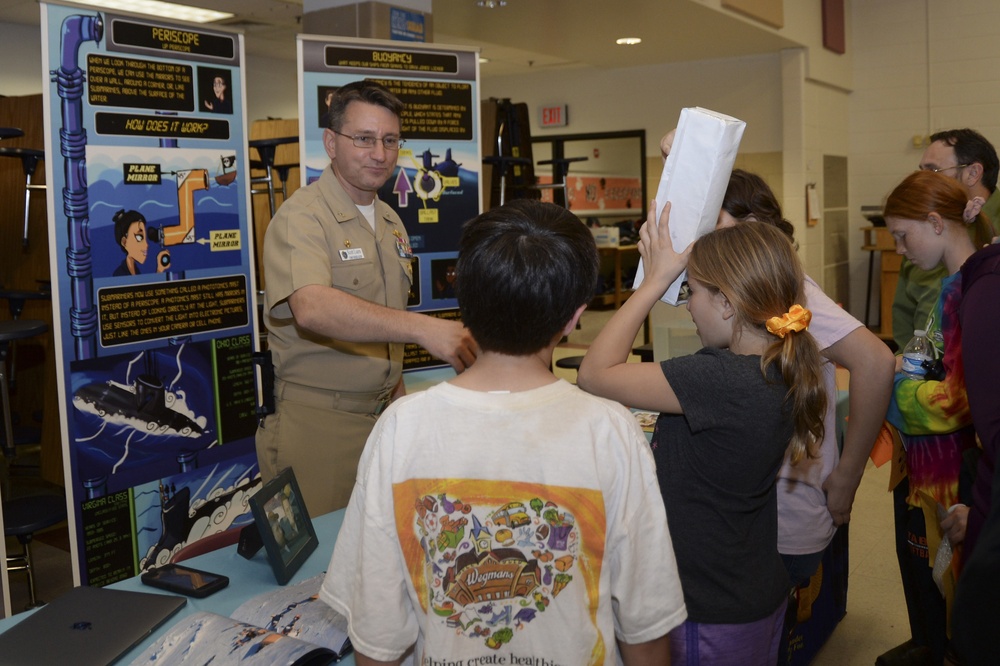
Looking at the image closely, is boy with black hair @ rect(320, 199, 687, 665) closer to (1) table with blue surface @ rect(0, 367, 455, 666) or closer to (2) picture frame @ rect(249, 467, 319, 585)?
(1) table with blue surface @ rect(0, 367, 455, 666)

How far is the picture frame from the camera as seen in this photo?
4.96 feet

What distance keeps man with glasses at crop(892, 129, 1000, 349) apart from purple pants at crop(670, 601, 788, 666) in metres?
1.61

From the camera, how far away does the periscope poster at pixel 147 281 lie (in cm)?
302

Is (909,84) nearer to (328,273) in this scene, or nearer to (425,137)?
(425,137)

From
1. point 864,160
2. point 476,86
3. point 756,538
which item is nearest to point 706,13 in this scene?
point 476,86

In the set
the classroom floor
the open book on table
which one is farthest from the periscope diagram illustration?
the open book on table

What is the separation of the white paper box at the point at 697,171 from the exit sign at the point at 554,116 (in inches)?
330

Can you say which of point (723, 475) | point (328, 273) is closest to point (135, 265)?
point (328, 273)

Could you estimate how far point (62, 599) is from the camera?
1.41m

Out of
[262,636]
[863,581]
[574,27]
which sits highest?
[574,27]

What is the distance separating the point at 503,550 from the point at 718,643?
0.61 metres

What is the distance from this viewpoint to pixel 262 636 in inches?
48.9

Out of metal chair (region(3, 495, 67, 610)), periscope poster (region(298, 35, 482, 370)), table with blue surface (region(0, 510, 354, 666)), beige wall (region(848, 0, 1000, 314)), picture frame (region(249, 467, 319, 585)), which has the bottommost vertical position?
metal chair (region(3, 495, 67, 610))

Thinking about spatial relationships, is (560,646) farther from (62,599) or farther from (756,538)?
(62,599)
